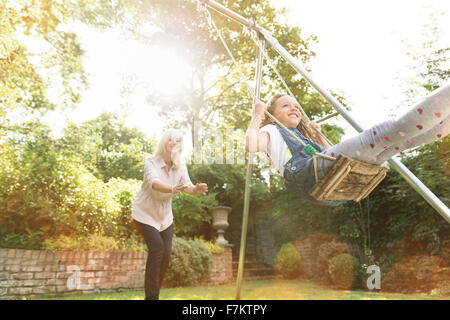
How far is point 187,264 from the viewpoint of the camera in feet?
18.7

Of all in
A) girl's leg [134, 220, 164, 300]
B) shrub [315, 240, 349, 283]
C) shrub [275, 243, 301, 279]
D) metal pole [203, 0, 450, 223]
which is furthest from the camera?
shrub [275, 243, 301, 279]

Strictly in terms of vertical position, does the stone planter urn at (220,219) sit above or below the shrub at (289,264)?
above

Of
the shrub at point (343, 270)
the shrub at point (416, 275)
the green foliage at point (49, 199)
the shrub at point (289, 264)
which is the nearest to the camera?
the green foliage at point (49, 199)

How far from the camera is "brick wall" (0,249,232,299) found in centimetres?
→ 419

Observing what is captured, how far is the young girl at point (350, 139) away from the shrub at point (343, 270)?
4437 millimetres

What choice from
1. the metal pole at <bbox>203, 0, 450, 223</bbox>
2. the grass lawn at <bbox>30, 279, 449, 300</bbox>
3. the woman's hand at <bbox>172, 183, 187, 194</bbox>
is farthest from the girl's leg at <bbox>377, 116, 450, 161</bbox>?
the grass lawn at <bbox>30, 279, 449, 300</bbox>

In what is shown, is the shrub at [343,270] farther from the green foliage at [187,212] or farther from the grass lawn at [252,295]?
the green foliage at [187,212]

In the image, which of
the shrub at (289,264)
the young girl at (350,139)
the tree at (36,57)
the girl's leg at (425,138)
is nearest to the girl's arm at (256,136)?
the young girl at (350,139)

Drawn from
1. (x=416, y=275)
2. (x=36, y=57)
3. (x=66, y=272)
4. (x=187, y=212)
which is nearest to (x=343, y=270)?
(x=416, y=275)

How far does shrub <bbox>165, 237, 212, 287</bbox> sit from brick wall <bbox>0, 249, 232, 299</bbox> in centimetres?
52

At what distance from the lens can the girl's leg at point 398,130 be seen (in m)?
1.41

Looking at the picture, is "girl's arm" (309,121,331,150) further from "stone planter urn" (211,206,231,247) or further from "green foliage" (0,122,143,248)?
"stone planter urn" (211,206,231,247)
